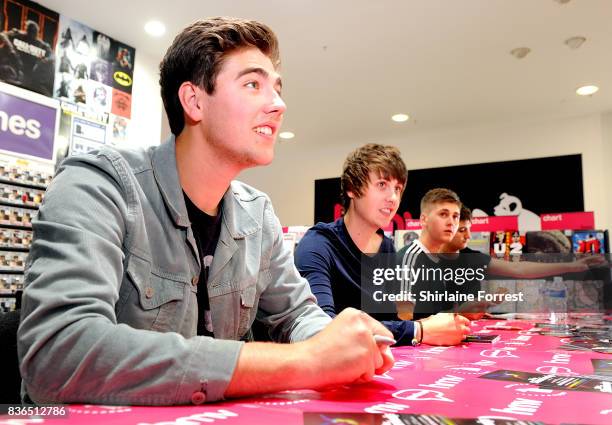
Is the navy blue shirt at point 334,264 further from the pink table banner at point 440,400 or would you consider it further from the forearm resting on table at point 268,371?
the forearm resting on table at point 268,371

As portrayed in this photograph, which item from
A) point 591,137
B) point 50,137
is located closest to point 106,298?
point 50,137

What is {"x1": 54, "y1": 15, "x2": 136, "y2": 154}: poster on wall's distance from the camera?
3.90 m

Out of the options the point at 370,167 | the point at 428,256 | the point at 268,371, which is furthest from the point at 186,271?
the point at 428,256

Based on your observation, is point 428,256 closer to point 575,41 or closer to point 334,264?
point 334,264

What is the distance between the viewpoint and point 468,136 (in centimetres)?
696

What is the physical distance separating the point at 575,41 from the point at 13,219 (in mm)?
4757

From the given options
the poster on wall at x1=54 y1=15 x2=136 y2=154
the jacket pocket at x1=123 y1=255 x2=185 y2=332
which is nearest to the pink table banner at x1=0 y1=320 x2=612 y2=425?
the jacket pocket at x1=123 y1=255 x2=185 y2=332

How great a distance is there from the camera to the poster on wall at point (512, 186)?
20.5 ft

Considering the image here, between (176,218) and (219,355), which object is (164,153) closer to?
(176,218)

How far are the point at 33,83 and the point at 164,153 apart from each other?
3.21 meters

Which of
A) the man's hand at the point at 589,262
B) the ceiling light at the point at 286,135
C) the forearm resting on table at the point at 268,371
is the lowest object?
the forearm resting on table at the point at 268,371

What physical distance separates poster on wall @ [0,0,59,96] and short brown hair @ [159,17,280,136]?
2895 millimetres

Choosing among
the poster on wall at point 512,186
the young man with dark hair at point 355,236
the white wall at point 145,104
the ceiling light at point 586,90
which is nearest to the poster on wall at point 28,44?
the white wall at point 145,104

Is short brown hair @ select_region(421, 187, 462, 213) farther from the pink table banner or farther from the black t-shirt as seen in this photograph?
the black t-shirt
